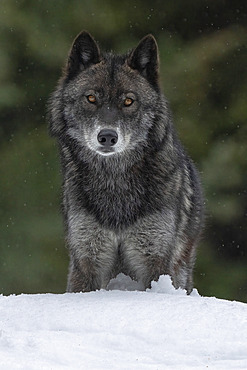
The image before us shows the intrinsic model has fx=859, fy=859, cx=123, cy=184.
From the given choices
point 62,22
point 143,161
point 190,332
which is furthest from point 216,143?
Result: point 190,332

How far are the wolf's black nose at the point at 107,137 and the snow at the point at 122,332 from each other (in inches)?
42.5

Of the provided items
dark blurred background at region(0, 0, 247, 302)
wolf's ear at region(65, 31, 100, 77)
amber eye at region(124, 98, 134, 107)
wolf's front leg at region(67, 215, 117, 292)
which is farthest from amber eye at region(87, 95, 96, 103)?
dark blurred background at region(0, 0, 247, 302)

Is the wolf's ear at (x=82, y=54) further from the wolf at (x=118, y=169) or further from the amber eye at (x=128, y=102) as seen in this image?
the amber eye at (x=128, y=102)

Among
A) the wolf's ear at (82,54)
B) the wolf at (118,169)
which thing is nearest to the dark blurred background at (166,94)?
the wolf at (118,169)

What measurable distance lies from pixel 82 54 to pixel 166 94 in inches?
232

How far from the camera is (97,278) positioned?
641cm

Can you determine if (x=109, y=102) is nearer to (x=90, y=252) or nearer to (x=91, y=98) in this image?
(x=91, y=98)

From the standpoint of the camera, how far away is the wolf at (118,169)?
6223 millimetres

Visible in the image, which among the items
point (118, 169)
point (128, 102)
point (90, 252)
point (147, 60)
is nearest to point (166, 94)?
point (147, 60)

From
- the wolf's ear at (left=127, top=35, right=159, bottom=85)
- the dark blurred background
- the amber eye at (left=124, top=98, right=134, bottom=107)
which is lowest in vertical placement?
the dark blurred background

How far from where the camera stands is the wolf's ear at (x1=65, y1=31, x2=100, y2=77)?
6406 millimetres

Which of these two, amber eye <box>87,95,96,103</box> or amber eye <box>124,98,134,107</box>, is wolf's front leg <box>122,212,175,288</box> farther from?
amber eye <box>87,95,96,103</box>

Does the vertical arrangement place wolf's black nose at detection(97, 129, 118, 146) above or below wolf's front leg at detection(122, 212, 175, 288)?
→ above

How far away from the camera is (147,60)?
6.49m
